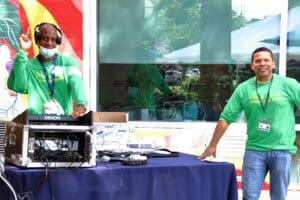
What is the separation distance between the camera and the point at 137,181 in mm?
3863

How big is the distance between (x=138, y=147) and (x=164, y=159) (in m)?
0.53

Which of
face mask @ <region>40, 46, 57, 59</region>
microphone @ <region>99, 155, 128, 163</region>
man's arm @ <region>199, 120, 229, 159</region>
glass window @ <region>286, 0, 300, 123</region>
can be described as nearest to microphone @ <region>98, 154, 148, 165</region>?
microphone @ <region>99, 155, 128, 163</region>

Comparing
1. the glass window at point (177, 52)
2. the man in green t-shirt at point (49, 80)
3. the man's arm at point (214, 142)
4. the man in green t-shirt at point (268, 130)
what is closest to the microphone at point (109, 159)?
the man in green t-shirt at point (49, 80)

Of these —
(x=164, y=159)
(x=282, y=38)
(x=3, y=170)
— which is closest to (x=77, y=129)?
(x=3, y=170)

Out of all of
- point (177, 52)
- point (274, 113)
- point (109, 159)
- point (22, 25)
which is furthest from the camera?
point (177, 52)

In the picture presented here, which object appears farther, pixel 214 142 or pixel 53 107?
pixel 214 142

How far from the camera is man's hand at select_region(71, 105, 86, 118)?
3905 millimetres

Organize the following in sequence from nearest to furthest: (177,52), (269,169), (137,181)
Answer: (137,181), (269,169), (177,52)

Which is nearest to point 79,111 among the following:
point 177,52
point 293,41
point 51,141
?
point 51,141

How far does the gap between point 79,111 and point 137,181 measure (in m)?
0.70

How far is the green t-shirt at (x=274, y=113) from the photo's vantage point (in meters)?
4.58

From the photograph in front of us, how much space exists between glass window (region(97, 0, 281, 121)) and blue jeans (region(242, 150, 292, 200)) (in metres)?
2.71

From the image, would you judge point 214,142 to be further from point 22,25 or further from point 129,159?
point 22,25

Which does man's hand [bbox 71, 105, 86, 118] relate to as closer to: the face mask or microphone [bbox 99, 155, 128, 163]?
microphone [bbox 99, 155, 128, 163]
